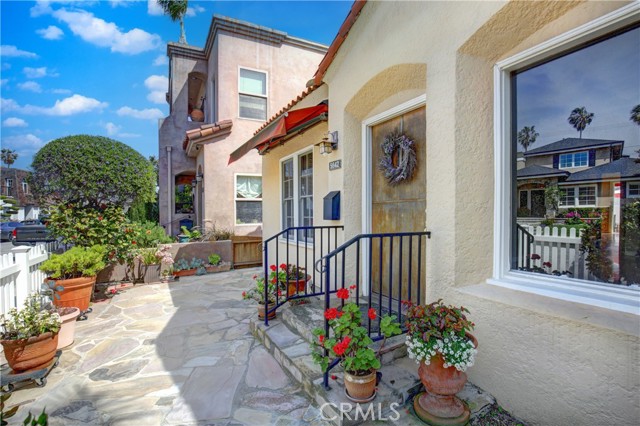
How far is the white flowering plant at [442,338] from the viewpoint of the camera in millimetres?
2051

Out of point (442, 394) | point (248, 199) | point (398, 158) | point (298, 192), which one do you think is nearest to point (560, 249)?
point (442, 394)

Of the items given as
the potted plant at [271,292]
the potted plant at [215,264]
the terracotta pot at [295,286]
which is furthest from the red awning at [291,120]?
the potted plant at [215,264]

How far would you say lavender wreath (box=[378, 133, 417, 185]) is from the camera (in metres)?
3.50

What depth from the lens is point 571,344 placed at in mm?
1946

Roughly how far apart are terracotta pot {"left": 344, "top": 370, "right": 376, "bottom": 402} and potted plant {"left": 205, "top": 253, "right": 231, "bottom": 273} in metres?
6.73

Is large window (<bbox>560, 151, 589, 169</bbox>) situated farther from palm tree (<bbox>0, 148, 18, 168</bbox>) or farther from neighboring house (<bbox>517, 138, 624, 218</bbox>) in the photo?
palm tree (<bbox>0, 148, 18, 168</bbox>)

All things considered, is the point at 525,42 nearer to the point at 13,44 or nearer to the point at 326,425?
the point at 326,425

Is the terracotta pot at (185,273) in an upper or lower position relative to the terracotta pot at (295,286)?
lower

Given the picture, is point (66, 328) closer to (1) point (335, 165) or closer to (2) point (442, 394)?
(1) point (335, 165)

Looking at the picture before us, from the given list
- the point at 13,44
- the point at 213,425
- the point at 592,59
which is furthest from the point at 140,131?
the point at 592,59

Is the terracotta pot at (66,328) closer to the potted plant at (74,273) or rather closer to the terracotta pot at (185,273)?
the potted plant at (74,273)

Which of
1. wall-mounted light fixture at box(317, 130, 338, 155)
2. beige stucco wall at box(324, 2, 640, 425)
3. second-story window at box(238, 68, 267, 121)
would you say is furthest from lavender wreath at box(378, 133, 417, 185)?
second-story window at box(238, 68, 267, 121)

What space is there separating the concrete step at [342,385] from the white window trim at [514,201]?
3.49ft

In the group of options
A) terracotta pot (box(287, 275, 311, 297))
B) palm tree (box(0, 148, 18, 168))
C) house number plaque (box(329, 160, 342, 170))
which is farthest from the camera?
palm tree (box(0, 148, 18, 168))
